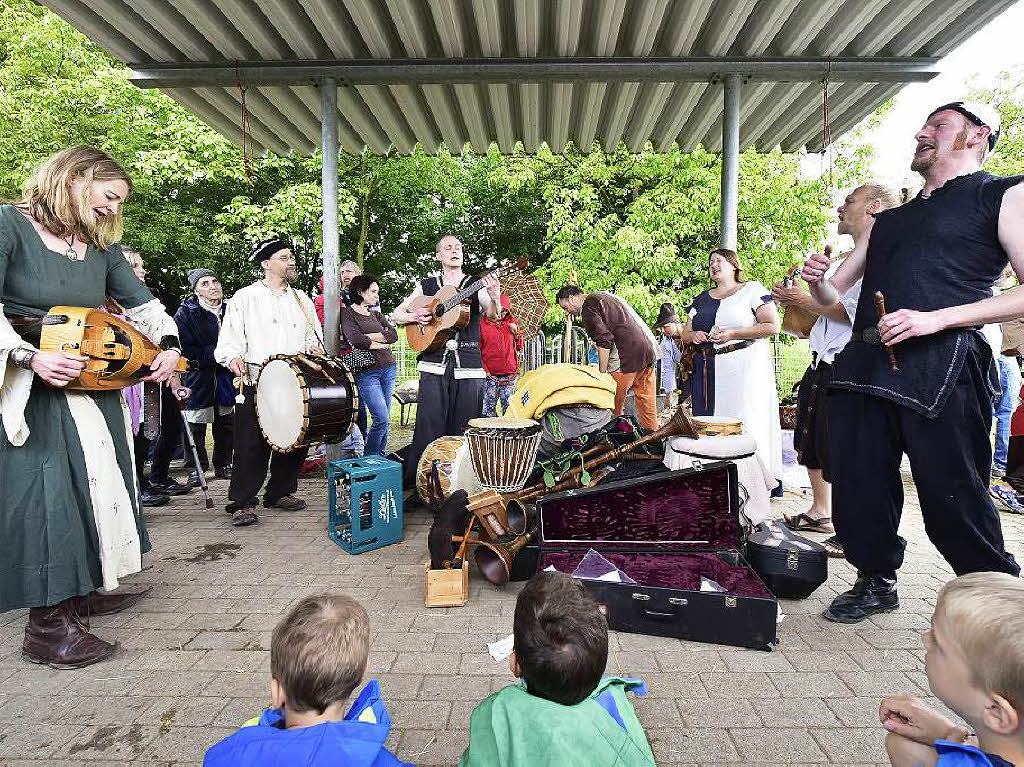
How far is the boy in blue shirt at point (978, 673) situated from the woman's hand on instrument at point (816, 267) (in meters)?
1.82

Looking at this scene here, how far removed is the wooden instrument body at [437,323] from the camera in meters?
4.66

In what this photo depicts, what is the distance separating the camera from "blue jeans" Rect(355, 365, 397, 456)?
616 centimetres

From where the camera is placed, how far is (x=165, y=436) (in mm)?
5391

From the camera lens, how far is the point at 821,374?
160 inches

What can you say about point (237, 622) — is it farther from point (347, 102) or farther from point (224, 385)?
point (347, 102)

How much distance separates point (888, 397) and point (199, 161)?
1473 centimetres

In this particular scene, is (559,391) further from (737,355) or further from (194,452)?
(194,452)

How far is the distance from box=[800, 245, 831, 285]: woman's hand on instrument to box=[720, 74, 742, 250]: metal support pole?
98.8 inches

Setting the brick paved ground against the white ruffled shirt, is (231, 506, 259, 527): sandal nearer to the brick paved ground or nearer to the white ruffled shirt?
the brick paved ground

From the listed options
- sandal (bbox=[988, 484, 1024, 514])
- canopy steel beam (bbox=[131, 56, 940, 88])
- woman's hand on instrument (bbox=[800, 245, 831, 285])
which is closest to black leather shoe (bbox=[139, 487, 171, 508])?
canopy steel beam (bbox=[131, 56, 940, 88])

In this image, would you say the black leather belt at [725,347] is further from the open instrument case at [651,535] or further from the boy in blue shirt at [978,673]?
the boy in blue shirt at [978,673]

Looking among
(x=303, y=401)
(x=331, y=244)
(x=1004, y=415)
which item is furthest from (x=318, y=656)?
(x=1004, y=415)

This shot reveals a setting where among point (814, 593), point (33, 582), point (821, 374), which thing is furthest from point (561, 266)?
point (33, 582)

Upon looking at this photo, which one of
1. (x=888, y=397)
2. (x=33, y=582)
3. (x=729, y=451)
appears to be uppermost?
(x=888, y=397)
